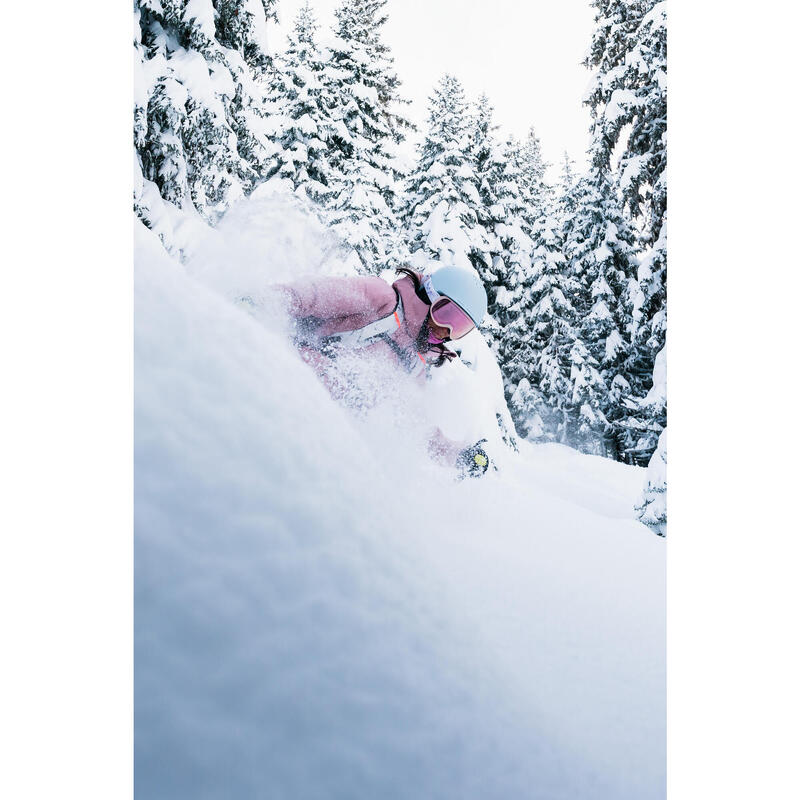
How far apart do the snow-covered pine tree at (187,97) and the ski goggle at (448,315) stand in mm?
1814

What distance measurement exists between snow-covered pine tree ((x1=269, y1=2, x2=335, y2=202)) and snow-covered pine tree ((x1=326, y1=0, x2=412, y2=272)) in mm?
123

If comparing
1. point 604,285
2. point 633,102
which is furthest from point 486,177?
point 604,285

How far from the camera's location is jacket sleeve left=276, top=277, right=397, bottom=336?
226 cm

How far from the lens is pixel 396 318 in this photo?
247 centimetres

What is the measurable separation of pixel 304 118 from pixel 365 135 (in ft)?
3.23

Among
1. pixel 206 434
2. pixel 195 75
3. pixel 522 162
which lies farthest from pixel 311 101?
pixel 206 434

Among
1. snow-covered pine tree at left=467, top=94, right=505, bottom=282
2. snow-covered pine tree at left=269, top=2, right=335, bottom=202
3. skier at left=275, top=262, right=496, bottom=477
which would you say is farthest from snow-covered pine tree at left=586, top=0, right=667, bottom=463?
snow-covered pine tree at left=269, top=2, right=335, bottom=202

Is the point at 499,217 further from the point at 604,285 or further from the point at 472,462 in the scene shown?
the point at 472,462

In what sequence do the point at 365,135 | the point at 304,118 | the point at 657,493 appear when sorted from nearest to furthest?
the point at 365,135, the point at 657,493, the point at 304,118

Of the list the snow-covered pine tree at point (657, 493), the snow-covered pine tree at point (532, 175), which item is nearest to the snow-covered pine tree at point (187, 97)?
the snow-covered pine tree at point (532, 175)

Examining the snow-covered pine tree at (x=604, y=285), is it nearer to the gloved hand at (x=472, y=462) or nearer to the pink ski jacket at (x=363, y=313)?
the pink ski jacket at (x=363, y=313)

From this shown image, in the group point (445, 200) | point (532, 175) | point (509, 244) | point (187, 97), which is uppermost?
point (187, 97)
